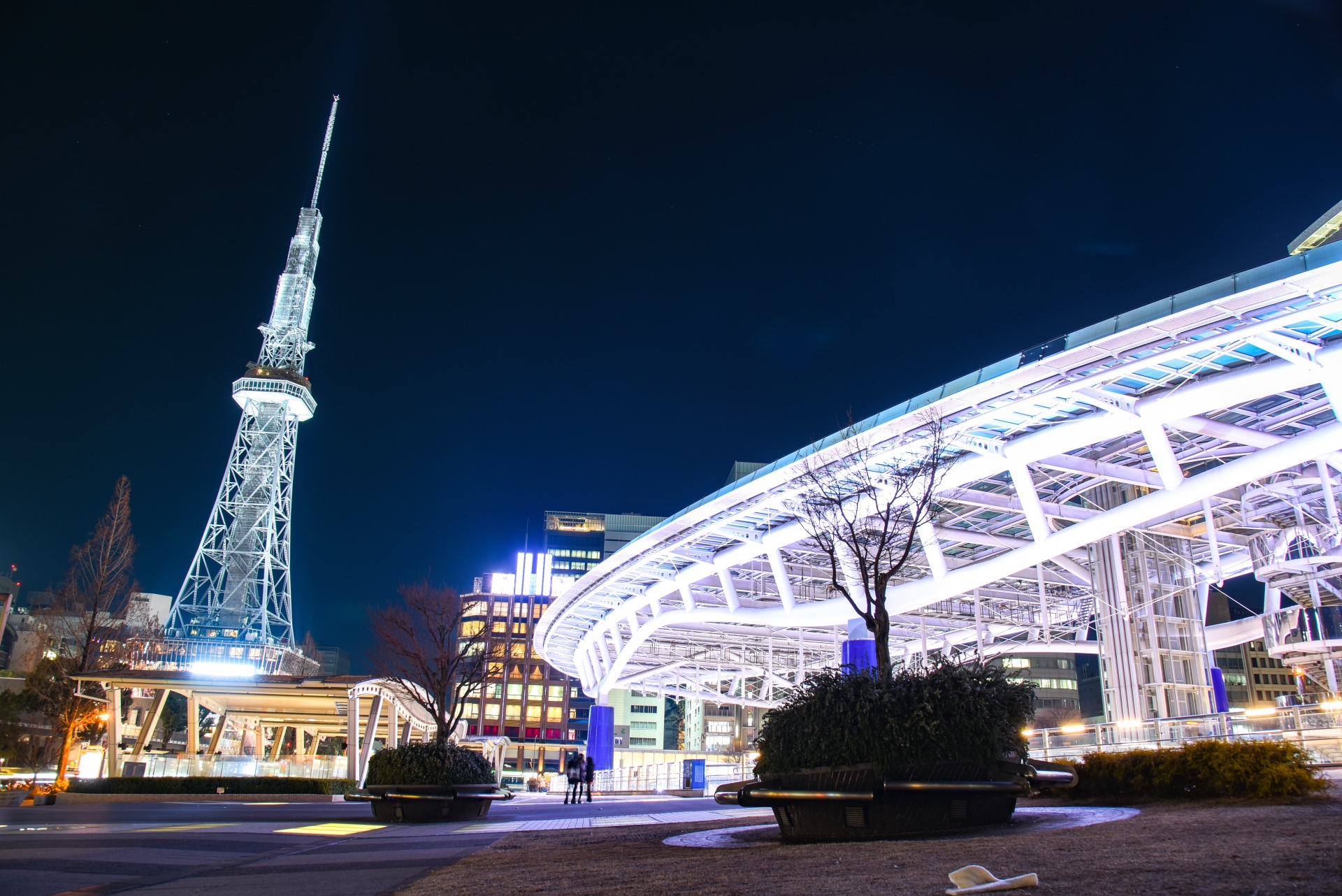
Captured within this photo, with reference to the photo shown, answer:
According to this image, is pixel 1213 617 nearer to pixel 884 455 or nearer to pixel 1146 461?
pixel 1146 461

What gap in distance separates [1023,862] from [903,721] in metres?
3.36

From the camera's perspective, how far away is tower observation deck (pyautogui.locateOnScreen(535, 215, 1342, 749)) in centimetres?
2027

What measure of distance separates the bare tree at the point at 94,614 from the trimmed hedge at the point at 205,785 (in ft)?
3.87

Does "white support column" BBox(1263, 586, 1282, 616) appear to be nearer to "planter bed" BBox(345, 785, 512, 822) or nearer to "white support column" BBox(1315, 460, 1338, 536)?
"white support column" BBox(1315, 460, 1338, 536)

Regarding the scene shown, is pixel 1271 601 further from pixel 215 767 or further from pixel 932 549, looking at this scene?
pixel 215 767

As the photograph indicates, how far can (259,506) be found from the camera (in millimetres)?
103812

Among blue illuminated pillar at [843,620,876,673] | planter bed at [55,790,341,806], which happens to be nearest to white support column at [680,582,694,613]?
blue illuminated pillar at [843,620,876,673]

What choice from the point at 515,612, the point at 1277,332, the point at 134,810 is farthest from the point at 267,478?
the point at 1277,332

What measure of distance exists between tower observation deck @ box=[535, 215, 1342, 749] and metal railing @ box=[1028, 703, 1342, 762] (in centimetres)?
194

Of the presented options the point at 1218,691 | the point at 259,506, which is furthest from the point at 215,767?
the point at 259,506

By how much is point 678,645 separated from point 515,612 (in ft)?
246

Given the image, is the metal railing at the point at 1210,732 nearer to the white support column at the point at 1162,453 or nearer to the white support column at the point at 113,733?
the white support column at the point at 1162,453

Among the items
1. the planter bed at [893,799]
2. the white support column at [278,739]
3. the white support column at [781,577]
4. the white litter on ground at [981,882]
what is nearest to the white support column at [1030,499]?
the white support column at [781,577]

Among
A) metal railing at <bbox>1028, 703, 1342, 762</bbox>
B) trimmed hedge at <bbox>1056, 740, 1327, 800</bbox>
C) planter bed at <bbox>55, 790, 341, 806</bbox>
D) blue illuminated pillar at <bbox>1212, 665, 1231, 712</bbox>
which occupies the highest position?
blue illuminated pillar at <bbox>1212, 665, 1231, 712</bbox>
